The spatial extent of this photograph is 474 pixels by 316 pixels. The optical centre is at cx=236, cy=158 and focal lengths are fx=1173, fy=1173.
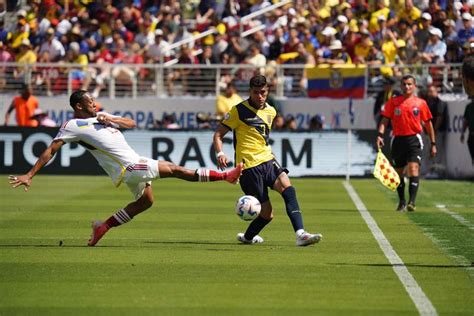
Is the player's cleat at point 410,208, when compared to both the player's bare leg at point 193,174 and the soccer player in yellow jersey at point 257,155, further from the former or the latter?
the player's bare leg at point 193,174

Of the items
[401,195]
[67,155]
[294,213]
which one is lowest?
[67,155]

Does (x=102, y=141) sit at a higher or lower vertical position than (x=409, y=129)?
higher

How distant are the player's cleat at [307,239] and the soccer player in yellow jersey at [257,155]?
0.64 feet

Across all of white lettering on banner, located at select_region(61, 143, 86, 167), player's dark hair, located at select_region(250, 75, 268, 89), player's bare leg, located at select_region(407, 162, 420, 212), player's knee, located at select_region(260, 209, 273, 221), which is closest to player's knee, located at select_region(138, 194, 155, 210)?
player's knee, located at select_region(260, 209, 273, 221)

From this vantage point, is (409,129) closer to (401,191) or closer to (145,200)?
(401,191)

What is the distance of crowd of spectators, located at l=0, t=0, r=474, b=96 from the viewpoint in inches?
1144

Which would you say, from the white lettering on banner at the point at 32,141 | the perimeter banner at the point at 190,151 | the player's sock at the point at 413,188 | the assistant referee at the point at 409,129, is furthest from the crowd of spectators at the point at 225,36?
the player's sock at the point at 413,188

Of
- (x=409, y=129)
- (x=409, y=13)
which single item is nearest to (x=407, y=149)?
(x=409, y=129)

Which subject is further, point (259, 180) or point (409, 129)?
point (409, 129)

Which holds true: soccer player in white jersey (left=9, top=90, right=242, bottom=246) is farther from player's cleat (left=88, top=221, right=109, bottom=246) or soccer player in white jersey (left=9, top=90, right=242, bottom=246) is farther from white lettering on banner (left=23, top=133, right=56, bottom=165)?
white lettering on banner (left=23, top=133, right=56, bottom=165)

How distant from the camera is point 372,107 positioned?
29.8m

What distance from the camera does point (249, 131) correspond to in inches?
538

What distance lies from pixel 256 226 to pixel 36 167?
264cm

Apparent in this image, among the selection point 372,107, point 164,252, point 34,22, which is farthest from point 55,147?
point 34,22
